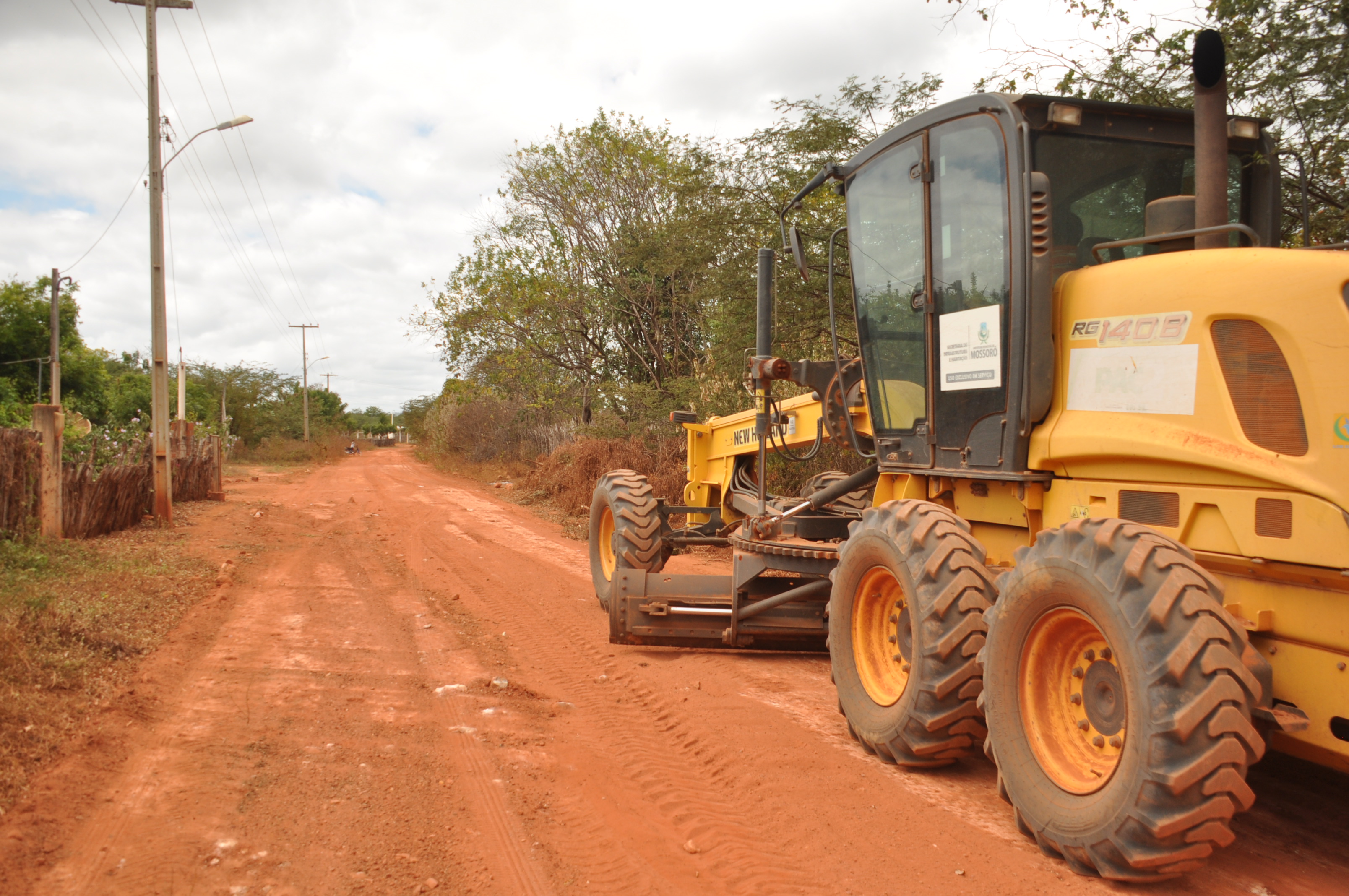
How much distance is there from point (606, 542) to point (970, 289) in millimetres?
5469

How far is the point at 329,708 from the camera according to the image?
5.28 metres

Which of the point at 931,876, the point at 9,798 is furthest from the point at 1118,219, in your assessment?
the point at 9,798

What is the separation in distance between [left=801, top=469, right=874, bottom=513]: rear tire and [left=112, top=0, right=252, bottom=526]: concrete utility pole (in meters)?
10.7

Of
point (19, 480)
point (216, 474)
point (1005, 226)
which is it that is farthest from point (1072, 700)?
point (216, 474)

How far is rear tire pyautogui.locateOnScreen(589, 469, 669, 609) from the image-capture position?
312 inches

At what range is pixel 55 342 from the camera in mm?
27109

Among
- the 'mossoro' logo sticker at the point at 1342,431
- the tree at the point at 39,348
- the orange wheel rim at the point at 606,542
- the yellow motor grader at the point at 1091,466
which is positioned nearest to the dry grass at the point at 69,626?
the orange wheel rim at the point at 606,542

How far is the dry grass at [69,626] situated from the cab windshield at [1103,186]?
5.45 m

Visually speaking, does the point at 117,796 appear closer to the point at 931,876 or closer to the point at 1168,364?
the point at 931,876

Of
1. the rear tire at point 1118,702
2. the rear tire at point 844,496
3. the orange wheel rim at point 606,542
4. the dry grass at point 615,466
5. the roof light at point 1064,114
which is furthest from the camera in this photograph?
the dry grass at point 615,466

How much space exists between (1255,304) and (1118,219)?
1.39m

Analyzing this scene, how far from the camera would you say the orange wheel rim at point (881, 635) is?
461cm

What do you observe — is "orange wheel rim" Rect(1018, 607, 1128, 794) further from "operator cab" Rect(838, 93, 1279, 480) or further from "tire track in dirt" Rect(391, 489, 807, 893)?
"tire track in dirt" Rect(391, 489, 807, 893)

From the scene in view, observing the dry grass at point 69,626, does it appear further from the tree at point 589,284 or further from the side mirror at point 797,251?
the tree at point 589,284
